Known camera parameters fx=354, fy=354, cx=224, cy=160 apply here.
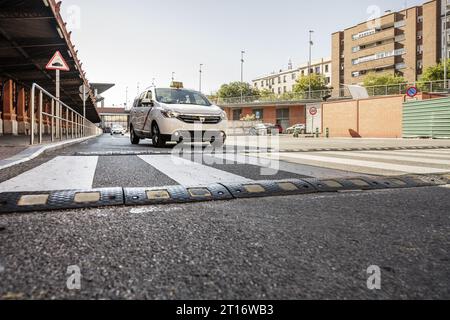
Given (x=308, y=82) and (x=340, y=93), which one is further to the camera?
(x=308, y=82)

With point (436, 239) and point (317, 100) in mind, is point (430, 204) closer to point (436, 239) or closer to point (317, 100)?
point (436, 239)

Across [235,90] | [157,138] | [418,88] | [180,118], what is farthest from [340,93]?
[235,90]

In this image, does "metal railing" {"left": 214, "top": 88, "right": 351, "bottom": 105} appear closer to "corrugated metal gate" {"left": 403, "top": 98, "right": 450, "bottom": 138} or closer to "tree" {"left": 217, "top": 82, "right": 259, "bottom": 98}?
"corrugated metal gate" {"left": 403, "top": 98, "right": 450, "bottom": 138}

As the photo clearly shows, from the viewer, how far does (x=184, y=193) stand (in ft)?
8.68

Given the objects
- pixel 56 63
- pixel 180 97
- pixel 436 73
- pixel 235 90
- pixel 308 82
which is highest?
pixel 235 90

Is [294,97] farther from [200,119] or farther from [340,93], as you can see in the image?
[200,119]

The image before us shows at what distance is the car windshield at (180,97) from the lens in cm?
923

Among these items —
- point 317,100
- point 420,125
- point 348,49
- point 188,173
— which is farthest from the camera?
point 348,49

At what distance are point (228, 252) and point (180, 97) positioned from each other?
8302 mm

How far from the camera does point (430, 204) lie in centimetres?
254

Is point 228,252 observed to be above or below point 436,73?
below

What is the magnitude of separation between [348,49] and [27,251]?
249 ft

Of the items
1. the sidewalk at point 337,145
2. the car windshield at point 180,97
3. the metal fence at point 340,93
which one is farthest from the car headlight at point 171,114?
the metal fence at point 340,93

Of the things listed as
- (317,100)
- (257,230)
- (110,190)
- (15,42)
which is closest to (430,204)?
(257,230)
